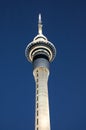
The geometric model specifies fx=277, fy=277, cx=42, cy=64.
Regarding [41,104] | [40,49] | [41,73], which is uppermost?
[40,49]

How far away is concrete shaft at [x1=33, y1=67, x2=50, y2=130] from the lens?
102562mm

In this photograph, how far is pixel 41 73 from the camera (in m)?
118

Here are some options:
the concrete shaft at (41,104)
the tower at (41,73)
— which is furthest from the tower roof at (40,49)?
the concrete shaft at (41,104)

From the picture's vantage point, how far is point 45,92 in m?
110

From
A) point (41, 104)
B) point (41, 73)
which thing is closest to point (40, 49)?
point (41, 73)

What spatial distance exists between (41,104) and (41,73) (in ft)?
53.6

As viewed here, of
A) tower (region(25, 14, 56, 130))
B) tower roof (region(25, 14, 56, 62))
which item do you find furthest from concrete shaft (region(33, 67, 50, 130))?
tower roof (region(25, 14, 56, 62))

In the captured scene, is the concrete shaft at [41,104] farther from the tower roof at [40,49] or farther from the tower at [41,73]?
the tower roof at [40,49]

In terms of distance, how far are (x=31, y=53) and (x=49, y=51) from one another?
830cm

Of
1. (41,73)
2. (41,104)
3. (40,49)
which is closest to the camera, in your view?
(41,104)

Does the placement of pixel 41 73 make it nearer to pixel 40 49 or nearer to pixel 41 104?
pixel 40 49

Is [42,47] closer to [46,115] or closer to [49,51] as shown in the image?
[49,51]

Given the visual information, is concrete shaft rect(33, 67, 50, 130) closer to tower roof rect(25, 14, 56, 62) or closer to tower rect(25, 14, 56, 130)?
tower rect(25, 14, 56, 130)

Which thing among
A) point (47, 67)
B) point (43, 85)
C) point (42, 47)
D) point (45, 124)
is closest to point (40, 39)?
point (42, 47)
